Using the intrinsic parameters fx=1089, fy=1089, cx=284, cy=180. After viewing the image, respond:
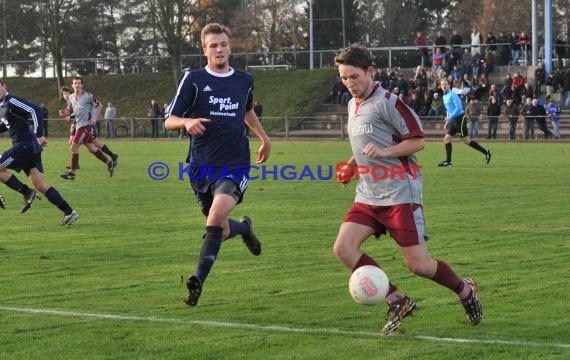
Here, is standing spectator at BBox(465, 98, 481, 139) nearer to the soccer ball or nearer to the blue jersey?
the blue jersey

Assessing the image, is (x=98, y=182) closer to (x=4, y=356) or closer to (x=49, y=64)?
(x=4, y=356)

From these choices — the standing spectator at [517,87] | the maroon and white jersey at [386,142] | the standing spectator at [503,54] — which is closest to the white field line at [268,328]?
the maroon and white jersey at [386,142]

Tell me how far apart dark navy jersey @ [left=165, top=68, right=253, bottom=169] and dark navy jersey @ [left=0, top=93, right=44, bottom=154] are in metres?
5.97

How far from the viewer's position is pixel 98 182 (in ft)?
73.6

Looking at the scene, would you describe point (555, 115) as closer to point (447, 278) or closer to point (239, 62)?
point (239, 62)

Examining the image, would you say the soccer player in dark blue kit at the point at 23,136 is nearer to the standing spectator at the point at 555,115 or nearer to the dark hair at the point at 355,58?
Answer: the dark hair at the point at 355,58

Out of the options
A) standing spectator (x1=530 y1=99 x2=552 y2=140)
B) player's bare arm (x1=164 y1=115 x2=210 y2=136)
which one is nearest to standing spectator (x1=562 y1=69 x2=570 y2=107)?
standing spectator (x1=530 y1=99 x2=552 y2=140)

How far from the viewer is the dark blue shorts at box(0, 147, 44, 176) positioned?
1477 cm

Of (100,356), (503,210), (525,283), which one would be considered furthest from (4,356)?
(503,210)

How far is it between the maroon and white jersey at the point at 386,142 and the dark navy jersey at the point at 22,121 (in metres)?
8.00

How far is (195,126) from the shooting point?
8.34 metres

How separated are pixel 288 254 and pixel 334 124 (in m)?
36.4

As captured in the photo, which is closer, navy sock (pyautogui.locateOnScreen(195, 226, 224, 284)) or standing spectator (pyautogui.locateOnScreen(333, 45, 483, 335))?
standing spectator (pyautogui.locateOnScreen(333, 45, 483, 335))

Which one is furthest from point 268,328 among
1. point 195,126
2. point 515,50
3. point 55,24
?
point 55,24
